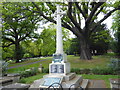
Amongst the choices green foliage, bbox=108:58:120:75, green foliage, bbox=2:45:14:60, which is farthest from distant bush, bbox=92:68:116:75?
green foliage, bbox=2:45:14:60

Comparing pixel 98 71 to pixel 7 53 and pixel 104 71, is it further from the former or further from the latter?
pixel 7 53

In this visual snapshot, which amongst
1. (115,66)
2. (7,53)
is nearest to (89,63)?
(115,66)

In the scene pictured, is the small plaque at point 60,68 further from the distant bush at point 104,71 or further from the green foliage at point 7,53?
the green foliage at point 7,53

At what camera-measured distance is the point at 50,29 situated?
2445 centimetres

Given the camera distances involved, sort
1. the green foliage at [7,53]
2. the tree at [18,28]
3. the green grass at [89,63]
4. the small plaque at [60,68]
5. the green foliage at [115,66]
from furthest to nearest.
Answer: the green foliage at [7,53] < the tree at [18,28] < the green grass at [89,63] < the green foliage at [115,66] < the small plaque at [60,68]

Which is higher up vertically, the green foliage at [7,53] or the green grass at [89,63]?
the green foliage at [7,53]

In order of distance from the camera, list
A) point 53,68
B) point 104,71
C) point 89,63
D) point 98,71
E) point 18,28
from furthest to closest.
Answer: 1. point 18,28
2. point 89,63
3. point 98,71
4. point 104,71
5. point 53,68

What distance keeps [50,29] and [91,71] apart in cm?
1546

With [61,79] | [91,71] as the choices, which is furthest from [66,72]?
[91,71]

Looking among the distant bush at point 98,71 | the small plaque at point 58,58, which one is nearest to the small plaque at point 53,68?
the small plaque at point 58,58

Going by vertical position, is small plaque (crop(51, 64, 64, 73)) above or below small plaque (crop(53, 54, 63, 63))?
below

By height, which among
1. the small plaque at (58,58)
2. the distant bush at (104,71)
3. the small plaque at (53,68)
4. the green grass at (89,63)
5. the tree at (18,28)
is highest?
the tree at (18,28)

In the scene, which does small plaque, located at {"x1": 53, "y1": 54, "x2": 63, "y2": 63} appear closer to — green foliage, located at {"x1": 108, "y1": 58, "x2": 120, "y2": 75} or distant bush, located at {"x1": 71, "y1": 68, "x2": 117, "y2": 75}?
distant bush, located at {"x1": 71, "y1": 68, "x2": 117, "y2": 75}

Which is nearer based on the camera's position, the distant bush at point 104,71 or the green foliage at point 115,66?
the green foliage at point 115,66
